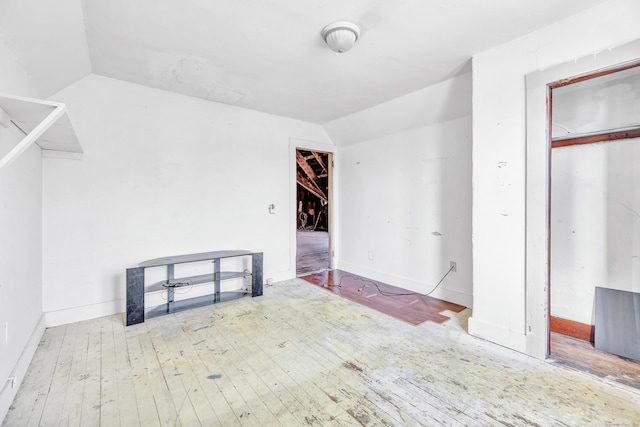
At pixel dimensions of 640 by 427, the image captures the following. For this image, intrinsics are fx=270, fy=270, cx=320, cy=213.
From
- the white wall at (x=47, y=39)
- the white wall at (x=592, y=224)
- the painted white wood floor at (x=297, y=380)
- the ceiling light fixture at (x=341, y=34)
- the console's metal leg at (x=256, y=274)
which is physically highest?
the ceiling light fixture at (x=341, y=34)

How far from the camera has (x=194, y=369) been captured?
181cm

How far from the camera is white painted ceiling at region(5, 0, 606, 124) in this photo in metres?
1.70

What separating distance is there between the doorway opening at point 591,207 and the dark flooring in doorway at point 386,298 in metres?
0.89

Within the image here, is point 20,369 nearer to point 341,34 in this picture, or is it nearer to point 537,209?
point 341,34

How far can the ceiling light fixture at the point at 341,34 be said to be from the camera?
72.2 inches

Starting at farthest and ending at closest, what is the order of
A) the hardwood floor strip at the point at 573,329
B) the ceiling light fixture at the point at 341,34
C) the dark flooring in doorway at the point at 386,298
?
the dark flooring in doorway at the point at 386,298
the hardwood floor strip at the point at 573,329
the ceiling light fixture at the point at 341,34

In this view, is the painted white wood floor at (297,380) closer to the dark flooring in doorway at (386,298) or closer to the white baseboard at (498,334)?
the white baseboard at (498,334)

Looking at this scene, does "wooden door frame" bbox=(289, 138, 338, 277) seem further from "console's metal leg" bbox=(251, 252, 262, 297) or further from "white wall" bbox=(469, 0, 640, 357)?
"white wall" bbox=(469, 0, 640, 357)

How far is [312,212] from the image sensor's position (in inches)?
437

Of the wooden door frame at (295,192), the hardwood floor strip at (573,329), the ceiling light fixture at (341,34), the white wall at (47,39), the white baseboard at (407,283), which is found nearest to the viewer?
the white wall at (47,39)

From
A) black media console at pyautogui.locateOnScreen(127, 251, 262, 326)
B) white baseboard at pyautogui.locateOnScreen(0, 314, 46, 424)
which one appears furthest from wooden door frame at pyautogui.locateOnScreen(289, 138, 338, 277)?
white baseboard at pyautogui.locateOnScreen(0, 314, 46, 424)

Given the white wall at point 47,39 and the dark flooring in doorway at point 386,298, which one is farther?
the dark flooring in doorway at point 386,298

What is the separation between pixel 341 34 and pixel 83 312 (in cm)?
327

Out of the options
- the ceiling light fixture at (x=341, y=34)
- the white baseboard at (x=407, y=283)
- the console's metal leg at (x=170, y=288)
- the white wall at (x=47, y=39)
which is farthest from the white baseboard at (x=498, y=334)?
the white wall at (x=47, y=39)
